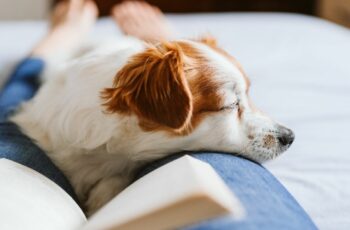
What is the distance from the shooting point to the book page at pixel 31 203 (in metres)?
0.70

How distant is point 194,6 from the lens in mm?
3139

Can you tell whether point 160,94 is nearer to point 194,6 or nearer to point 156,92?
point 156,92

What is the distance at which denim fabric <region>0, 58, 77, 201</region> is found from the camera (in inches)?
→ 37.9

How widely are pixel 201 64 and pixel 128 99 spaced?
17cm

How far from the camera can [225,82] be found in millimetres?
1002

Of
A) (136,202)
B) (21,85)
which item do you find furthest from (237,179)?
(21,85)

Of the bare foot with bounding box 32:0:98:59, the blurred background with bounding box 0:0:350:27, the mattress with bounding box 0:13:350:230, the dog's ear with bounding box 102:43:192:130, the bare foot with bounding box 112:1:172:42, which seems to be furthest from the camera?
the blurred background with bounding box 0:0:350:27

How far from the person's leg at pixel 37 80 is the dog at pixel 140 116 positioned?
4 cm

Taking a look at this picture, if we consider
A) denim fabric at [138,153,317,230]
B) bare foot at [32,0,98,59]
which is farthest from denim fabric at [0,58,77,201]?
denim fabric at [138,153,317,230]

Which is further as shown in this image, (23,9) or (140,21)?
(23,9)

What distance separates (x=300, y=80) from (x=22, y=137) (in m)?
0.78

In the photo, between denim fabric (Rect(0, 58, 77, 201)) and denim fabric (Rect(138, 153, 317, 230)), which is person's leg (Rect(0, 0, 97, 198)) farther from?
denim fabric (Rect(138, 153, 317, 230))

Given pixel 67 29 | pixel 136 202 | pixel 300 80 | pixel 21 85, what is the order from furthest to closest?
pixel 67 29 < pixel 300 80 < pixel 21 85 < pixel 136 202

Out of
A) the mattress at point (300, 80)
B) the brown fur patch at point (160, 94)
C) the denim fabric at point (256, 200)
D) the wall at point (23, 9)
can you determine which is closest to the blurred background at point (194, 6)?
the wall at point (23, 9)
